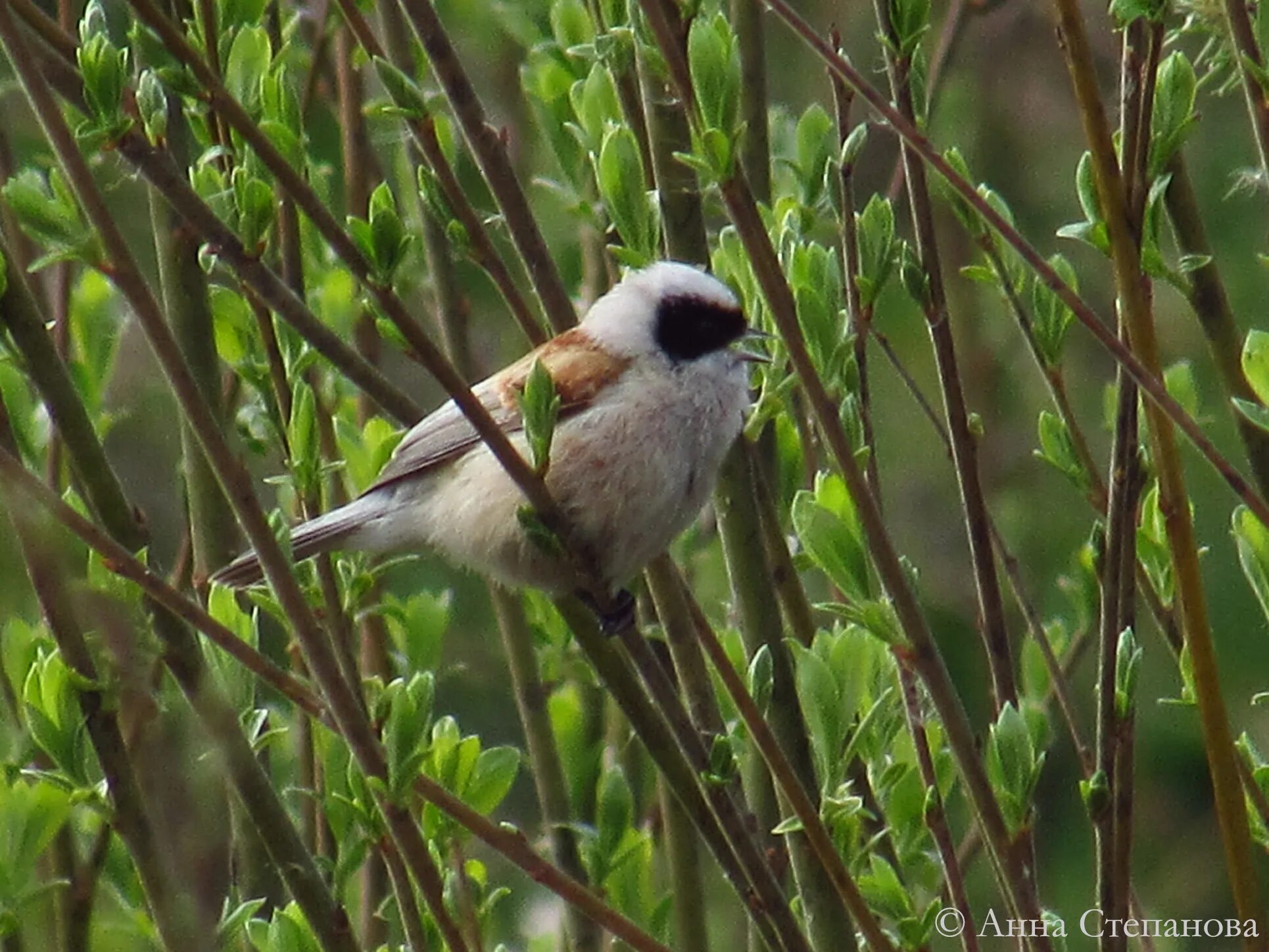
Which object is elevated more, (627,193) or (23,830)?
(627,193)

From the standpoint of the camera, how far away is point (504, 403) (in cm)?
353

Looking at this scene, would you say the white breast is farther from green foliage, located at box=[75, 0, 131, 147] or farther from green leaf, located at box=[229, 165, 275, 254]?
green foliage, located at box=[75, 0, 131, 147]

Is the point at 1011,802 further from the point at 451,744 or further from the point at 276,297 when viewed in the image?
the point at 276,297

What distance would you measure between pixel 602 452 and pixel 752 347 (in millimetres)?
417

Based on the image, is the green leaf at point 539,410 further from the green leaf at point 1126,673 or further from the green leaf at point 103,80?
the green leaf at point 1126,673

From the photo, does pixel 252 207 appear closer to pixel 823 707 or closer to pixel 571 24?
pixel 571 24

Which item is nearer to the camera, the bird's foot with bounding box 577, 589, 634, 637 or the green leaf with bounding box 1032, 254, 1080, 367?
the green leaf with bounding box 1032, 254, 1080, 367

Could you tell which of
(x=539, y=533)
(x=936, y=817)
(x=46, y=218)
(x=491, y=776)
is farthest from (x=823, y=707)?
(x=46, y=218)

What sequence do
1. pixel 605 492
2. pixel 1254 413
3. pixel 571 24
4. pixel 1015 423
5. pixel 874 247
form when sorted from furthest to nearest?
pixel 1015 423, pixel 605 492, pixel 571 24, pixel 874 247, pixel 1254 413

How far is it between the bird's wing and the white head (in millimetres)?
59

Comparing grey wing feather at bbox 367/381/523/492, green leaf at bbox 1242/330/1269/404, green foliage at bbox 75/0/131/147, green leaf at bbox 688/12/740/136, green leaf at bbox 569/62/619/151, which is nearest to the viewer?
green foliage at bbox 75/0/131/147

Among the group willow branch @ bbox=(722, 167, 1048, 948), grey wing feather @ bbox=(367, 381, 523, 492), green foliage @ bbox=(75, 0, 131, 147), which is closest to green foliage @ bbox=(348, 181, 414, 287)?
green foliage @ bbox=(75, 0, 131, 147)

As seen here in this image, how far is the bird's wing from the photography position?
10.8 ft

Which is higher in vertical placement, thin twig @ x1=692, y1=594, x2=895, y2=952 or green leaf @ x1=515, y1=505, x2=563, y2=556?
green leaf @ x1=515, y1=505, x2=563, y2=556
